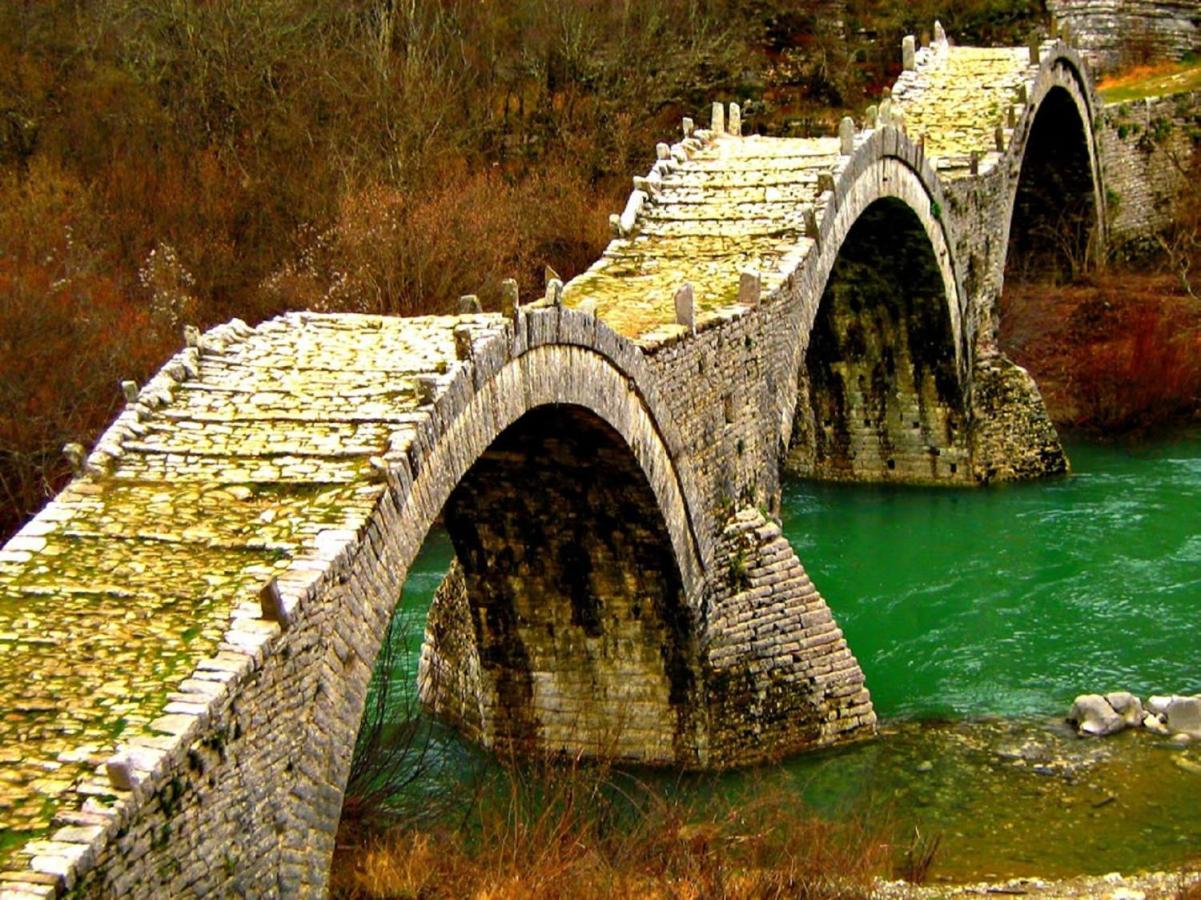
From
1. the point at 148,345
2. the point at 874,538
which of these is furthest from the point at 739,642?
the point at 148,345

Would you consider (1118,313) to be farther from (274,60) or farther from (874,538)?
(274,60)

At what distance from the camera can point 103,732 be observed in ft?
24.8

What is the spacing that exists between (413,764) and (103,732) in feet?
24.4

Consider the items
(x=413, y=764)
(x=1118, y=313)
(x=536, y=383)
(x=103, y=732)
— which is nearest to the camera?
(x=103, y=732)

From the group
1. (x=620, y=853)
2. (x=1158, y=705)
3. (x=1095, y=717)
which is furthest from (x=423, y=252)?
(x=620, y=853)

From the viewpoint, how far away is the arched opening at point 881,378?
2344 centimetres

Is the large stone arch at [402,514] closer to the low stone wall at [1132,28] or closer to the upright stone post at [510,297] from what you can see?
the upright stone post at [510,297]

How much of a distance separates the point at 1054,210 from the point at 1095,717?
17.9m

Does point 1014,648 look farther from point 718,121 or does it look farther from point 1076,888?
point 718,121

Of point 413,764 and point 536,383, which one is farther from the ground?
point 536,383

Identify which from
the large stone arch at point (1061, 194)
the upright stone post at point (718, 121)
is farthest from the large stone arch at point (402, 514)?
the large stone arch at point (1061, 194)

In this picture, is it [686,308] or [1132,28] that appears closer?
[686,308]

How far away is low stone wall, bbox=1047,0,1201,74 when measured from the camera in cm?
3847

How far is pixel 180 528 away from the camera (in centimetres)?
927
